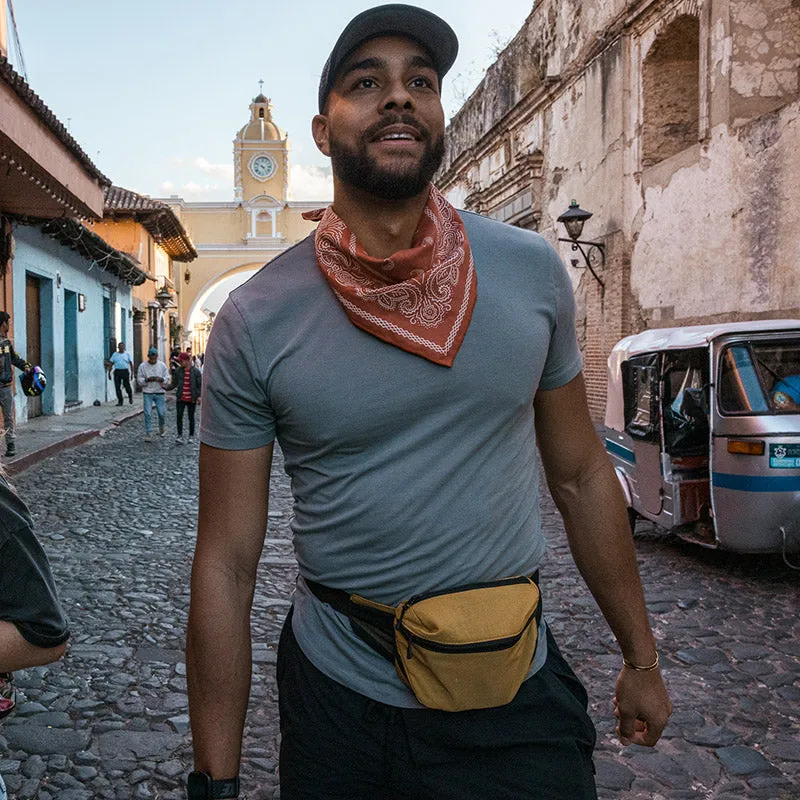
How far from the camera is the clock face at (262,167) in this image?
66.6m

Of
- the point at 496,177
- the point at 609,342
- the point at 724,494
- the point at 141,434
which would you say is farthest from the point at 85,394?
the point at 724,494

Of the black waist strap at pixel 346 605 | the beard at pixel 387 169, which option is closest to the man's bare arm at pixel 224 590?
the black waist strap at pixel 346 605

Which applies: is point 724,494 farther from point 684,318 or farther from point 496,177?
point 496,177

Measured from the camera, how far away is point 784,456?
5754mm

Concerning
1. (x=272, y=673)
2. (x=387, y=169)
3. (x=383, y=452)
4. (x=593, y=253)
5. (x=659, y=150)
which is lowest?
(x=272, y=673)

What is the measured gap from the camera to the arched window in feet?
44.0

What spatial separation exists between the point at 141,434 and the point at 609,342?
8.53 m

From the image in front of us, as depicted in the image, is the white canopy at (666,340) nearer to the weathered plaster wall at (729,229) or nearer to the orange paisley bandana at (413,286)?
the weathered plaster wall at (729,229)

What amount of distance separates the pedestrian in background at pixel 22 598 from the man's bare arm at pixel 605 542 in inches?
41.2

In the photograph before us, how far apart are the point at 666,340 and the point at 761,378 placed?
1.03m

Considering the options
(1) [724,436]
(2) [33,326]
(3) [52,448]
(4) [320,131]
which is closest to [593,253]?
(3) [52,448]

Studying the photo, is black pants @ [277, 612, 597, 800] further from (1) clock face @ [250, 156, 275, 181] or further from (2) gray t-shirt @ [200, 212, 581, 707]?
(1) clock face @ [250, 156, 275, 181]

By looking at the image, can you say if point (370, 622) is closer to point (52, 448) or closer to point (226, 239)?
point (52, 448)

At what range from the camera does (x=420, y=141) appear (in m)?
1.84
